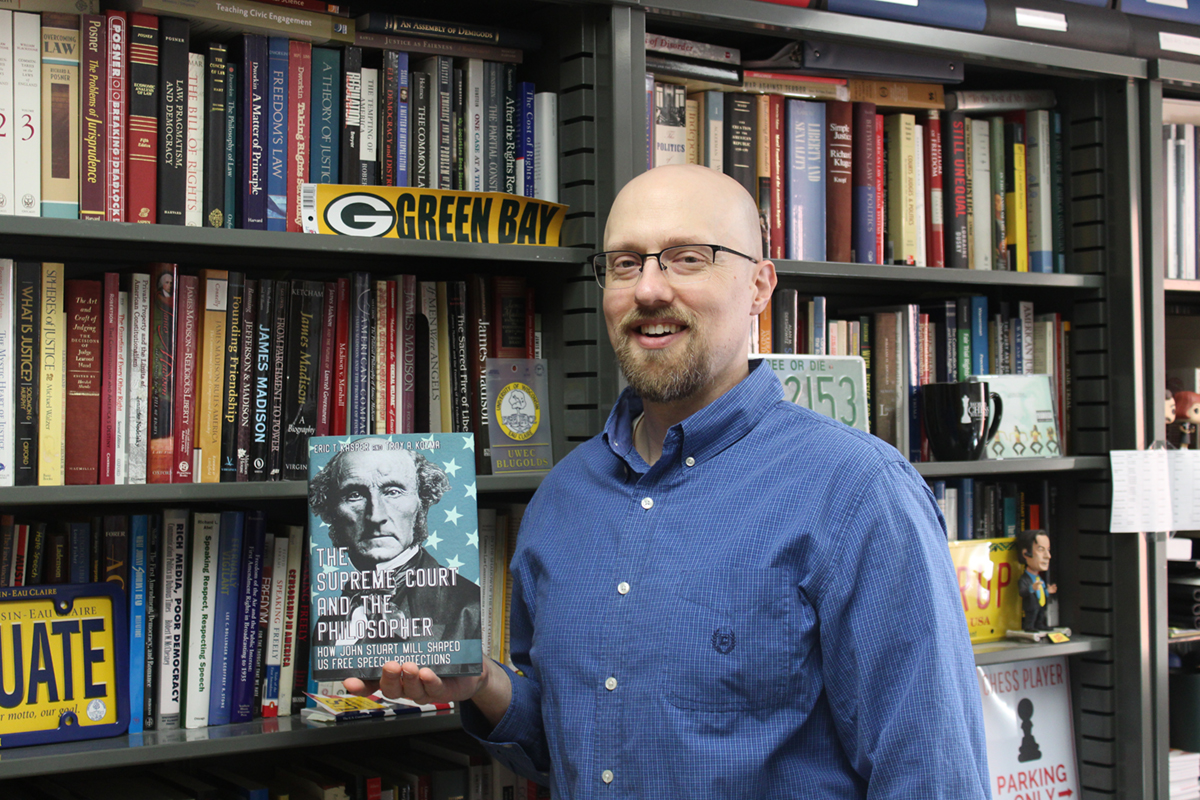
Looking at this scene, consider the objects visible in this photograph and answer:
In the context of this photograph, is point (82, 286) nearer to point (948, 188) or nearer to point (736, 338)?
point (736, 338)

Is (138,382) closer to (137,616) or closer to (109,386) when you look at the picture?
(109,386)

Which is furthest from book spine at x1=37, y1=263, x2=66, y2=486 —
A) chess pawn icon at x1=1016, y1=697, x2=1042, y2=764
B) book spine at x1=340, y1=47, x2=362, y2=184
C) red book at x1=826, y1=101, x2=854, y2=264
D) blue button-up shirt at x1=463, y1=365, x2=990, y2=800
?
chess pawn icon at x1=1016, y1=697, x2=1042, y2=764

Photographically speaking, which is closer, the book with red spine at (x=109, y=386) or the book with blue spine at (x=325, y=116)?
the book with red spine at (x=109, y=386)

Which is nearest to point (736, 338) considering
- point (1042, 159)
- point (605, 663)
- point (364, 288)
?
point (605, 663)

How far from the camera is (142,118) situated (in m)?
1.48

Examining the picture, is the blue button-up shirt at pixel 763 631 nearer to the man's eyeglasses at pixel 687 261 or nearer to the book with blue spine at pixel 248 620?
the man's eyeglasses at pixel 687 261

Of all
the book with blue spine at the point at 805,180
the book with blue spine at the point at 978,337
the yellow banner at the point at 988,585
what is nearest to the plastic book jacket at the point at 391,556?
the book with blue spine at the point at 805,180

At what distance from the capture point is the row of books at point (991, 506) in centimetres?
221

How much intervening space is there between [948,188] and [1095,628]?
3.21 feet

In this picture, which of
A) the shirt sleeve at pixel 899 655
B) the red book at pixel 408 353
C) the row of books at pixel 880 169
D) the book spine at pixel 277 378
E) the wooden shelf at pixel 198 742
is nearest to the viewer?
the shirt sleeve at pixel 899 655

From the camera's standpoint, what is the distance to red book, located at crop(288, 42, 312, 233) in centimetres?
160

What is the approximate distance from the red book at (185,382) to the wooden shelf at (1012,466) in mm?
1254

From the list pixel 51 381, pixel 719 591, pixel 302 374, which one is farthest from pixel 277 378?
pixel 719 591

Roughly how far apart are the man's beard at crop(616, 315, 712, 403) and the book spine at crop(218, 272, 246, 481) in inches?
24.6
